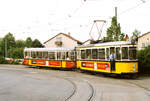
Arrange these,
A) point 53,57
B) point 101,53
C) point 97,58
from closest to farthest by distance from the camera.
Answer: point 101,53 < point 97,58 < point 53,57

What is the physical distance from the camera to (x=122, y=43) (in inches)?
527

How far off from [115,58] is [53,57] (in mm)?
Answer: 9509

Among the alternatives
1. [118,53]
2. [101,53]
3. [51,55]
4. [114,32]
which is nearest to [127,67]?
[118,53]

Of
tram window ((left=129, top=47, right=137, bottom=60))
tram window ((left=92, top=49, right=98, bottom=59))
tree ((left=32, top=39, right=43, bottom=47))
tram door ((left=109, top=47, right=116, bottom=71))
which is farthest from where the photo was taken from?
tree ((left=32, top=39, right=43, bottom=47))

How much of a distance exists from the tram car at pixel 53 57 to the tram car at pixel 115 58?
12.7 feet

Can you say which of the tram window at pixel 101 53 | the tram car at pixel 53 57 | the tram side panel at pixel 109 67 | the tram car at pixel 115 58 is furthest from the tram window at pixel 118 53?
the tram car at pixel 53 57

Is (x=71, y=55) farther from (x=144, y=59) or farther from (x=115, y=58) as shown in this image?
(x=144, y=59)

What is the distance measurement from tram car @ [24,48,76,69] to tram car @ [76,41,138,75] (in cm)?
388

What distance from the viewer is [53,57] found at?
2142 centimetres

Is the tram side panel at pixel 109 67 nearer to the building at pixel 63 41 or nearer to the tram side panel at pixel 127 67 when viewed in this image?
the tram side panel at pixel 127 67

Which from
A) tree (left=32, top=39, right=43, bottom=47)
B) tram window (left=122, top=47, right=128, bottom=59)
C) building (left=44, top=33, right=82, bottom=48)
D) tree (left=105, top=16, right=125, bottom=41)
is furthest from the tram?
tree (left=32, top=39, right=43, bottom=47)

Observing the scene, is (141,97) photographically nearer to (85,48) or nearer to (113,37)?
(85,48)

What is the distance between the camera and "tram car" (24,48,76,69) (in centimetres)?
2039

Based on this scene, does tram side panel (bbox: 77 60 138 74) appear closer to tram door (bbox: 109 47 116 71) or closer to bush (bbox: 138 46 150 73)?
tram door (bbox: 109 47 116 71)
